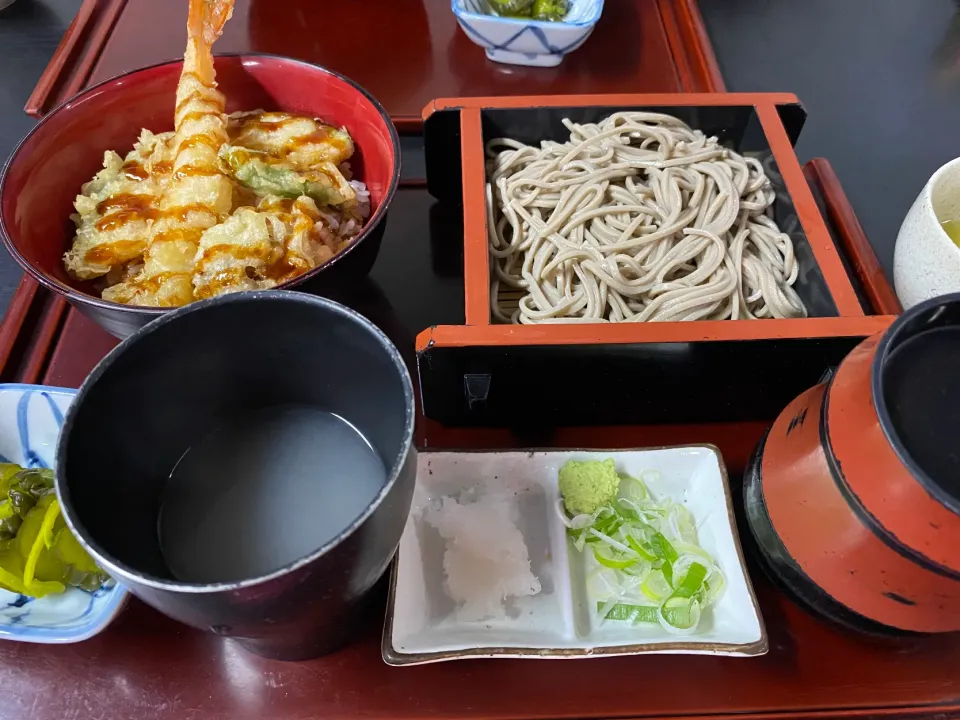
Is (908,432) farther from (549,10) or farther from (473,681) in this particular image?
(549,10)

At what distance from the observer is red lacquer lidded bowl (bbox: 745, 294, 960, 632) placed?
0.56m

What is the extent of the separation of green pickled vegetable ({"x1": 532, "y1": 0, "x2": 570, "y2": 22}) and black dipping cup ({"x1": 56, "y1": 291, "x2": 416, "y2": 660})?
943 mm

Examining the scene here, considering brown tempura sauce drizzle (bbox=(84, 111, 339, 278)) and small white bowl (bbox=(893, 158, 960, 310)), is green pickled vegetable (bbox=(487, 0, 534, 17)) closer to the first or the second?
brown tempura sauce drizzle (bbox=(84, 111, 339, 278))

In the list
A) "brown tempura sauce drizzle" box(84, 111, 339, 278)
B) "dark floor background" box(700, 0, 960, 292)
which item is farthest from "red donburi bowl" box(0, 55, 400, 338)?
"dark floor background" box(700, 0, 960, 292)

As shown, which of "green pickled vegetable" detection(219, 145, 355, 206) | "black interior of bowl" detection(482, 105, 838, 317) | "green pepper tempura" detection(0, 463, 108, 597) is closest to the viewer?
"green pepper tempura" detection(0, 463, 108, 597)

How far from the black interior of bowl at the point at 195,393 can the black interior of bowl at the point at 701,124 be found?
59 cm

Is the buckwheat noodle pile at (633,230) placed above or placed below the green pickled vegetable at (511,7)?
below

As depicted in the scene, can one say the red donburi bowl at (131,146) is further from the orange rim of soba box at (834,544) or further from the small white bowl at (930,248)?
the small white bowl at (930,248)

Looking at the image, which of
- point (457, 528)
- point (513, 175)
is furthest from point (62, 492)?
point (513, 175)

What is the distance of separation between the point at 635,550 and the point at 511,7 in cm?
104

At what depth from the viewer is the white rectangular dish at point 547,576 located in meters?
0.68

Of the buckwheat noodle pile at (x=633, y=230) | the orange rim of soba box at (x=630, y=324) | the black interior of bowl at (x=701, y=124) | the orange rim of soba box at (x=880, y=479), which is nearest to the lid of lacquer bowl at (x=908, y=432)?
the orange rim of soba box at (x=880, y=479)

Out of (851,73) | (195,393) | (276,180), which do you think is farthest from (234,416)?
(851,73)

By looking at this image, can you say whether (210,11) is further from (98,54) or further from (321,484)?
(321,484)
